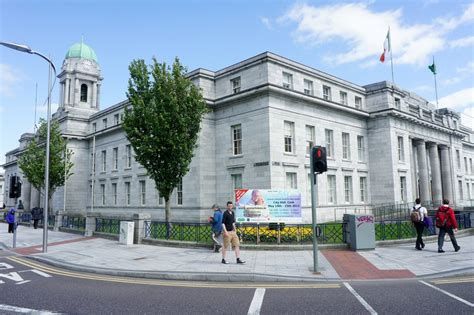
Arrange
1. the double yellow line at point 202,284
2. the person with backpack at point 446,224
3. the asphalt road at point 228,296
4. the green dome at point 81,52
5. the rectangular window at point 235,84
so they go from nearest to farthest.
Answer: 1. the asphalt road at point 228,296
2. the double yellow line at point 202,284
3. the person with backpack at point 446,224
4. the rectangular window at point 235,84
5. the green dome at point 81,52

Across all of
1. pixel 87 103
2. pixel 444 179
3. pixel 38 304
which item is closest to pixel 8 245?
pixel 38 304

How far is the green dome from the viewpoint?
54.7m

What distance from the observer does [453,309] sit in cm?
645

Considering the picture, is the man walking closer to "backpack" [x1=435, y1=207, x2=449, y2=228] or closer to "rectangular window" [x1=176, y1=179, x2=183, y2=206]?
"backpack" [x1=435, y1=207, x2=449, y2=228]

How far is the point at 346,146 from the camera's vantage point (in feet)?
107

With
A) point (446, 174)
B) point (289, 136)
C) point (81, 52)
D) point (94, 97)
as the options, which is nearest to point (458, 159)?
point (446, 174)

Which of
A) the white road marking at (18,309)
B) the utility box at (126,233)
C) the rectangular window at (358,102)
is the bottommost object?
the white road marking at (18,309)

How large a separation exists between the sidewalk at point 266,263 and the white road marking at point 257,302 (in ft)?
4.54

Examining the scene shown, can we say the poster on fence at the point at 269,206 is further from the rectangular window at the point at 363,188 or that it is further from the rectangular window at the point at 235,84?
the rectangular window at the point at 363,188

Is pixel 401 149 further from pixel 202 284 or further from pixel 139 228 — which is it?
pixel 202 284

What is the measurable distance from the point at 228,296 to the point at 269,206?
8147mm

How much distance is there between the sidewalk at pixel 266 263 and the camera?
9.84 m

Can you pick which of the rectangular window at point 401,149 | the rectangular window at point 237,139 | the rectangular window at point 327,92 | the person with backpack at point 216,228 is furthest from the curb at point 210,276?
the rectangular window at point 401,149

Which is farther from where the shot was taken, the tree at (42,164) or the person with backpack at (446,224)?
the tree at (42,164)
